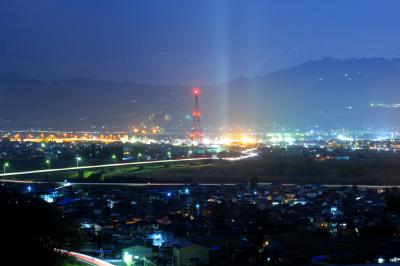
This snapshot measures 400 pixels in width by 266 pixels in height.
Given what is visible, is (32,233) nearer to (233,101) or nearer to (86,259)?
(86,259)

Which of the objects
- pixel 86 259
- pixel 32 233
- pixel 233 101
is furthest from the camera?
pixel 233 101

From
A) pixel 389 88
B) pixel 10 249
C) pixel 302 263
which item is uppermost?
pixel 389 88

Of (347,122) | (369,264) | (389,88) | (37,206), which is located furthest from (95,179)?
(389,88)

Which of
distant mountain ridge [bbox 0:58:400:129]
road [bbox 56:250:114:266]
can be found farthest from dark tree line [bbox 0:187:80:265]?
distant mountain ridge [bbox 0:58:400:129]

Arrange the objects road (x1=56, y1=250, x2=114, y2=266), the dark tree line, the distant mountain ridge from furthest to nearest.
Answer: the distant mountain ridge
road (x1=56, y1=250, x2=114, y2=266)
the dark tree line

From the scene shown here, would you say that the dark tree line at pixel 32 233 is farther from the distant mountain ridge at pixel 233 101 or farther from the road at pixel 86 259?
the distant mountain ridge at pixel 233 101

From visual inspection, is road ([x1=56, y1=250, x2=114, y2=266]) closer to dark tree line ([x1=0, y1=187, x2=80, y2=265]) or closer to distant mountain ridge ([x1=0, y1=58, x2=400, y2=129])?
dark tree line ([x1=0, y1=187, x2=80, y2=265])

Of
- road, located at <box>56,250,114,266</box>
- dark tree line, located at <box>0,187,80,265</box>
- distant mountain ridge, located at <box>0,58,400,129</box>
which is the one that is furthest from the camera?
distant mountain ridge, located at <box>0,58,400,129</box>

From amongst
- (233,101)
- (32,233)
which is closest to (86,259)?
(32,233)

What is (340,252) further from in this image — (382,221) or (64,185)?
(64,185)

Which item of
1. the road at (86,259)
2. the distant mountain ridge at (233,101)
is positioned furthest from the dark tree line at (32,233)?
the distant mountain ridge at (233,101)

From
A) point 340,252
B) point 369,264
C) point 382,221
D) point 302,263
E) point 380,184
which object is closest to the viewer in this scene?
point 369,264
